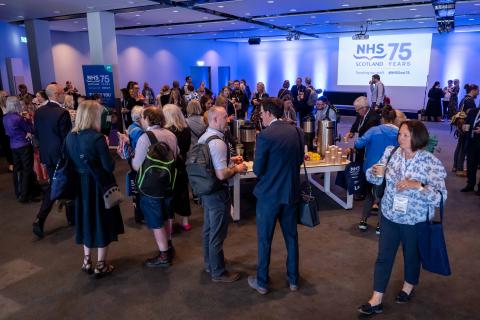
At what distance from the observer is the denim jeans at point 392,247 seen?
2.34m

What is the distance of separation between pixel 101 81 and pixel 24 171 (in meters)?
4.05

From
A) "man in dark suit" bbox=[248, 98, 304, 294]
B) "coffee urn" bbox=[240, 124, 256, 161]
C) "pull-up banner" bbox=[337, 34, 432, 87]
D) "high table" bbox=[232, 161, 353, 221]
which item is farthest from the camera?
"pull-up banner" bbox=[337, 34, 432, 87]

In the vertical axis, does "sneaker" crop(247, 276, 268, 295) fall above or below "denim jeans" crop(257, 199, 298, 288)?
below

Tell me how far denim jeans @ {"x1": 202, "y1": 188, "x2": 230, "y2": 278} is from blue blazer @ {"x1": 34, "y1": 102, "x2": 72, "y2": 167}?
6.69 feet

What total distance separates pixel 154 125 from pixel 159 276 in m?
1.25

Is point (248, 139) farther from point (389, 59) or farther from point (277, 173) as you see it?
point (389, 59)

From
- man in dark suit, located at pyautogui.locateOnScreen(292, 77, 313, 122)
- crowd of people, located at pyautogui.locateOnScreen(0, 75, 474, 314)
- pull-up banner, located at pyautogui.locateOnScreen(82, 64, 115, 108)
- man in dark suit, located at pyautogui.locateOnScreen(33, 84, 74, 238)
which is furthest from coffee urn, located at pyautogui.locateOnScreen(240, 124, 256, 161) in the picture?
man in dark suit, located at pyautogui.locateOnScreen(292, 77, 313, 122)

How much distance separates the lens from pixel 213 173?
2639mm

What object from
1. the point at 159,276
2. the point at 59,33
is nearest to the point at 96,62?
the point at 59,33

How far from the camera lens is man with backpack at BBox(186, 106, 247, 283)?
2602mm

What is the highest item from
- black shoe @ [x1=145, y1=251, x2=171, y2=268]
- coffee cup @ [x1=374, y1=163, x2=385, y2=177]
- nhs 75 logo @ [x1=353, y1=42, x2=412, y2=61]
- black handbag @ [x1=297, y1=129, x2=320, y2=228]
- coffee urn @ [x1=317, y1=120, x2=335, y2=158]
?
nhs 75 logo @ [x1=353, y1=42, x2=412, y2=61]

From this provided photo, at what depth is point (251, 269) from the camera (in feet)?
10.5

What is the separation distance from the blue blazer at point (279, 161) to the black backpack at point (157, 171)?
0.74m

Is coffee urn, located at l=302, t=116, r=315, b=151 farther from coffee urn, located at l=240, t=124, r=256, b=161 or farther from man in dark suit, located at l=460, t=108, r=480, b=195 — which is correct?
man in dark suit, located at l=460, t=108, r=480, b=195
